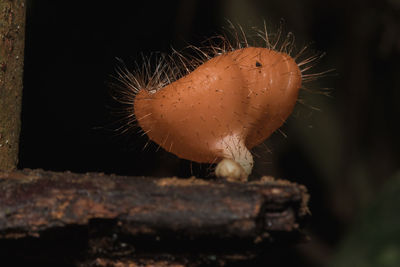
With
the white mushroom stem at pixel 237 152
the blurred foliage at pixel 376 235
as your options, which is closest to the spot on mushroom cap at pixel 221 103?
the white mushroom stem at pixel 237 152

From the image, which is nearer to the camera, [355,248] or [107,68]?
[355,248]

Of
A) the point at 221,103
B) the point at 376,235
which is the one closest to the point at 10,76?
the point at 221,103

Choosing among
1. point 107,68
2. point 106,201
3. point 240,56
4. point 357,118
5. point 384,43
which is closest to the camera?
point 106,201

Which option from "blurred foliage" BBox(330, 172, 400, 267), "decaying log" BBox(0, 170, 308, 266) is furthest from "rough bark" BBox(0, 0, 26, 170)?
"blurred foliage" BBox(330, 172, 400, 267)

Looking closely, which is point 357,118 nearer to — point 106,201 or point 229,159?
point 229,159

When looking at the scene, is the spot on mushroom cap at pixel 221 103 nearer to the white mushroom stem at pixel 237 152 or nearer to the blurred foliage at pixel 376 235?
the white mushroom stem at pixel 237 152

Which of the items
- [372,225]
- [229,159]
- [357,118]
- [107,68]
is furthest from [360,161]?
[229,159]
